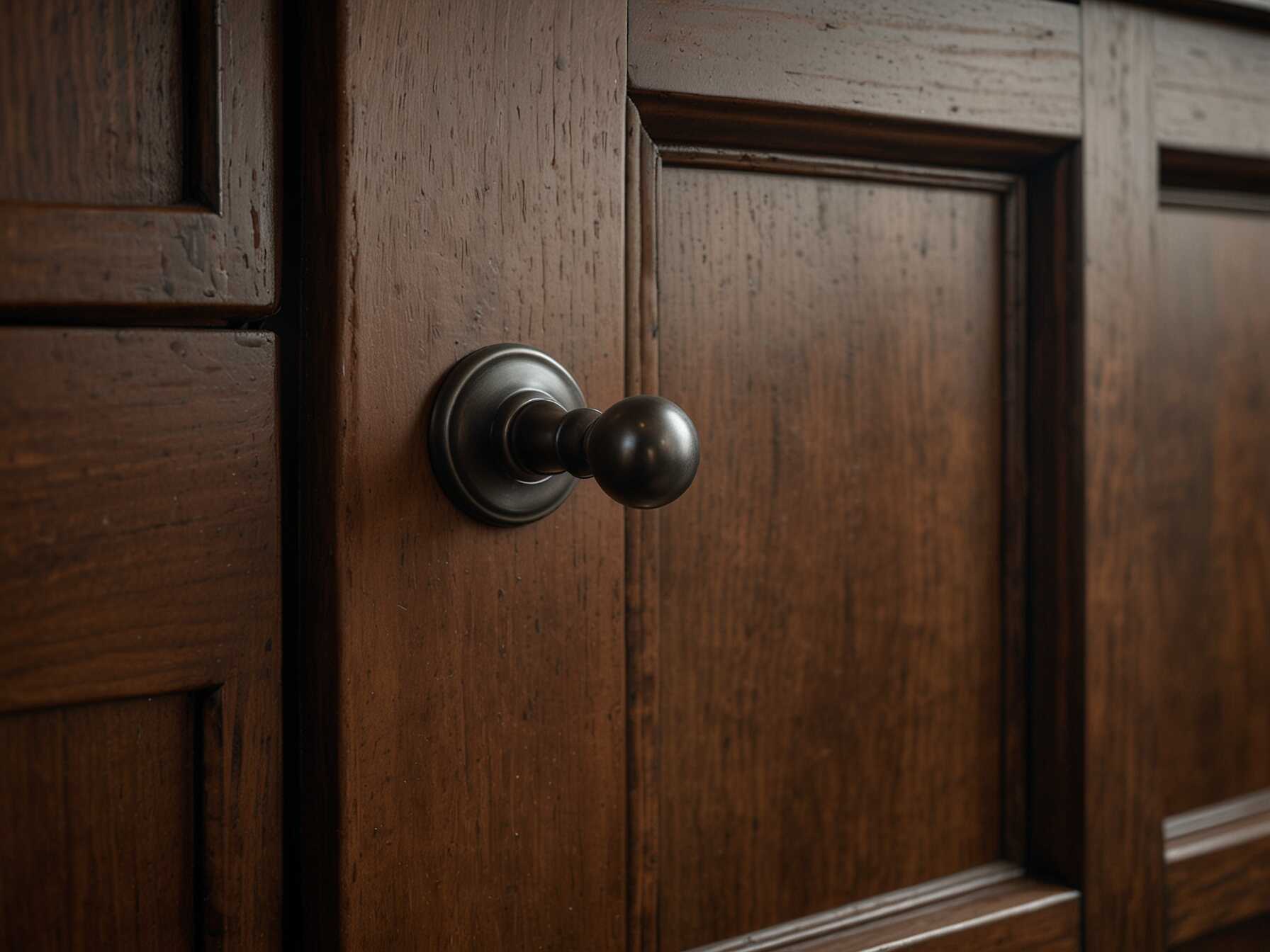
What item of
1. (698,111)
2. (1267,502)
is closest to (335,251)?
(698,111)

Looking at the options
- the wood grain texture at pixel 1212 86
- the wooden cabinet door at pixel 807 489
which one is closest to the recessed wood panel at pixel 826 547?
the wooden cabinet door at pixel 807 489

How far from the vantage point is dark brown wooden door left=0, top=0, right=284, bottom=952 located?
298 mm

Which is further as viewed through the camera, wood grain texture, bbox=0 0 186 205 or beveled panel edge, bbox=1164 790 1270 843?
beveled panel edge, bbox=1164 790 1270 843

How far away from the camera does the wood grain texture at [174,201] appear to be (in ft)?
0.97

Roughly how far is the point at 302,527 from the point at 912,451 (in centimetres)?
26

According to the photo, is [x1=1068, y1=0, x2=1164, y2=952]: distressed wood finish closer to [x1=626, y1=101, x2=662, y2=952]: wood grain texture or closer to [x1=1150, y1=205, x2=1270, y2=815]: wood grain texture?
[x1=1150, y1=205, x2=1270, y2=815]: wood grain texture

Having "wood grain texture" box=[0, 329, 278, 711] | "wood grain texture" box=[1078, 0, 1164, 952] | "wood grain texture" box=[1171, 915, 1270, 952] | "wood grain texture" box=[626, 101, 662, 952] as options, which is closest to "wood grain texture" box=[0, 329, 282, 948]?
"wood grain texture" box=[0, 329, 278, 711]

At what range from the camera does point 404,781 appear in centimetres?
34

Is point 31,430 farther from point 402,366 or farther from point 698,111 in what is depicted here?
point 698,111

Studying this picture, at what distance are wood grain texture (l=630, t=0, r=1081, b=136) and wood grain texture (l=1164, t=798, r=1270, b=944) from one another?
14.0 inches

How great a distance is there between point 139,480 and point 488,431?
11 centimetres

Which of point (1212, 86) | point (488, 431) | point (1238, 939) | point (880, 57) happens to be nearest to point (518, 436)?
point (488, 431)

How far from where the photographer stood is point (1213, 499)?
57 cm

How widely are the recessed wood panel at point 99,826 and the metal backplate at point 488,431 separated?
107mm
